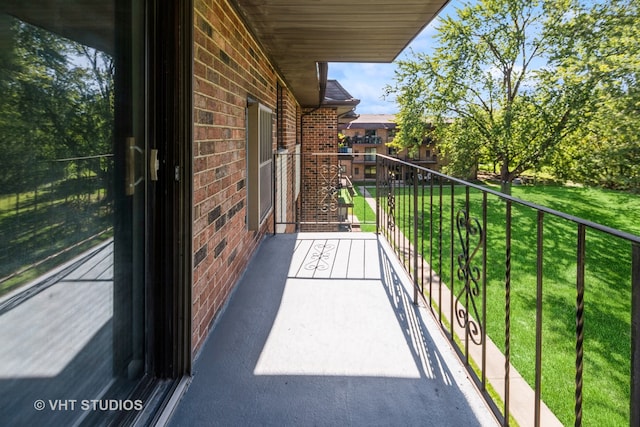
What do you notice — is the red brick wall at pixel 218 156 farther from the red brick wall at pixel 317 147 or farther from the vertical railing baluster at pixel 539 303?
the red brick wall at pixel 317 147

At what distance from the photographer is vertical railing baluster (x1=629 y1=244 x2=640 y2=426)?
2.76ft

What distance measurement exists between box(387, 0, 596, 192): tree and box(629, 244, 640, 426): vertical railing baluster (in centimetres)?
1361

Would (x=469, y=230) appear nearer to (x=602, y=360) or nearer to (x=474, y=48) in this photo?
(x=602, y=360)

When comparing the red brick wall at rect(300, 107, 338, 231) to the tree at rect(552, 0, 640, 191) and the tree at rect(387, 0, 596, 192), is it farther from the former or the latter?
the tree at rect(387, 0, 596, 192)

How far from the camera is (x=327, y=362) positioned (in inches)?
79.7

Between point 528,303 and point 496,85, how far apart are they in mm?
11372

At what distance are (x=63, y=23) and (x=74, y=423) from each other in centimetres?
100

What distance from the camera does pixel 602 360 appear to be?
4.09 meters

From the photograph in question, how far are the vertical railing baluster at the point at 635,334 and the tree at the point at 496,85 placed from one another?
13.6 metres

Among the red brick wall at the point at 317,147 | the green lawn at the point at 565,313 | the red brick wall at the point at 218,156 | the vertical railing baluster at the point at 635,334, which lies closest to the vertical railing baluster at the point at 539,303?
the vertical railing baluster at the point at 635,334

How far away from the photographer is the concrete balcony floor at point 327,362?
64.4 inches

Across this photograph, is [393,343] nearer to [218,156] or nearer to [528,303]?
[218,156]

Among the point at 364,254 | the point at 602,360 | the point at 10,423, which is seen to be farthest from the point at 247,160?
the point at 602,360

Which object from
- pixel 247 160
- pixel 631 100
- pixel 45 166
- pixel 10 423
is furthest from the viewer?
pixel 631 100
